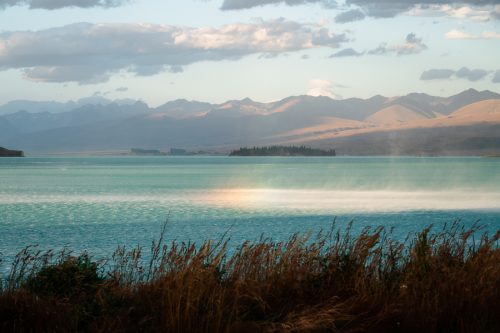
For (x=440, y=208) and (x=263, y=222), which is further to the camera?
(x=440, y=208)

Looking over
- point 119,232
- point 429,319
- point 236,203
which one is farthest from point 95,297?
point 236,203

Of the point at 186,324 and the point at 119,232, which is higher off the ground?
the point at 186,324

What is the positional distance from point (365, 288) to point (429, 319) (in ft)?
3.63

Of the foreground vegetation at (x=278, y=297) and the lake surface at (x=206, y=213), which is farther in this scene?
the lake surface at (x=206, y=213)

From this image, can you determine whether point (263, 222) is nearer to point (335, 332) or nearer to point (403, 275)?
point (403, 275)

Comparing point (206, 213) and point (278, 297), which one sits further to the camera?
point (206, 213)

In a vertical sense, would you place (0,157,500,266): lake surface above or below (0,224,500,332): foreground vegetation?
below

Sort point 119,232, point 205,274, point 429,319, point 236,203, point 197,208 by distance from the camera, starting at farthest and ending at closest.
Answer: point 236,203 → point 197,208 → point 119,232 → point 205,274 → point 429,319

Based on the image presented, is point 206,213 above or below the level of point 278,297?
below

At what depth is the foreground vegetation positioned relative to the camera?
8391 mm

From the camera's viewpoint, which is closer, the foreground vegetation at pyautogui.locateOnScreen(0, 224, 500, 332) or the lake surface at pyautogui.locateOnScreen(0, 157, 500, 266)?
the foreground vegetation at pyautogui.locateOnScreen(0, 224, 500, 332)

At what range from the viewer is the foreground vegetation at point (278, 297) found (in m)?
8.39

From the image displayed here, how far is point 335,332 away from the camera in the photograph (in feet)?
26.7

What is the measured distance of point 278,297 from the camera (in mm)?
9742
